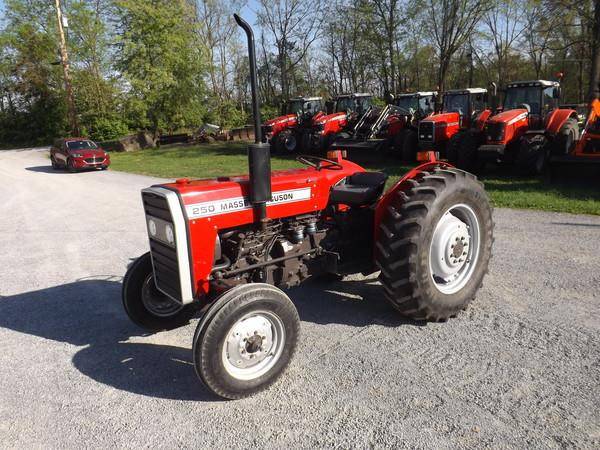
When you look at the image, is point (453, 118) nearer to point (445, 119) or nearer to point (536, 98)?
point (445, 119)

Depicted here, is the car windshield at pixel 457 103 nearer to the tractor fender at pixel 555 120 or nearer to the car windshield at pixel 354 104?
the tractor fender at pixel 555 120

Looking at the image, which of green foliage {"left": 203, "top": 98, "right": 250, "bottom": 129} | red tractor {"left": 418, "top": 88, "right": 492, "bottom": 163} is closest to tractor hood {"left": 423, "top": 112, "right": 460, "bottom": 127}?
red tractor {"left": 418, "top": 88, "right": 492, "bottom": 163}

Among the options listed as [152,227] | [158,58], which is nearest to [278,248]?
[152,227]

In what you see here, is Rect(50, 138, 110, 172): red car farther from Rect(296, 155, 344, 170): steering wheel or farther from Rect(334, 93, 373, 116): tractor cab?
Rect(296, 155, 344, 170): steering wheel

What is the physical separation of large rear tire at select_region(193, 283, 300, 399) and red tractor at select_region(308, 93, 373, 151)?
47.4 ft

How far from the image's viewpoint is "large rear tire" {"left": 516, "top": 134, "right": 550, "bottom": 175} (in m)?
9.98

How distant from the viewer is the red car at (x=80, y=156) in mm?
18000

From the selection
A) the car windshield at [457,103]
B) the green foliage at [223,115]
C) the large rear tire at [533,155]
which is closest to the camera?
the large rear tire at [533,155]

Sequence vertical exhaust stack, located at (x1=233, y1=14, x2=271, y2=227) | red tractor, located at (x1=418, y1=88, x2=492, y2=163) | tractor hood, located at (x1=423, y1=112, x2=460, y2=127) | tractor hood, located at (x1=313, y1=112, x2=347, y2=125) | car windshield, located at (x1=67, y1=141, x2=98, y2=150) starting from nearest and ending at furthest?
vertical exhaust stack, located at (x1=233, y1=14, x2=271, y2=227)
red tractor, located at (x1=418, y1=88, x2=492, y2=163)
tractor hood, located at (x1=423, y1=112, x2=460, y2=127)
tractor hood, located at (x1=313, y1=112, x2=347, y2=125)
car windshield, located at (x1=67, y1=141, x2=98, y2=150)

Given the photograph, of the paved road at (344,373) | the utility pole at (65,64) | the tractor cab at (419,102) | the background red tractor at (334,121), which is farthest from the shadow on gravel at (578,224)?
the utility pole at (65,64)

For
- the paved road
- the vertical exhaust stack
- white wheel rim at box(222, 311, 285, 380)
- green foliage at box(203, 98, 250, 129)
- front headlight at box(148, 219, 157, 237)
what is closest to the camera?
the paved road

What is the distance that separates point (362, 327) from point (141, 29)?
28.3 metres

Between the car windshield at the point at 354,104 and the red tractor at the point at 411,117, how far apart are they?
1.97m

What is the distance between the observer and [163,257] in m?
3.25
